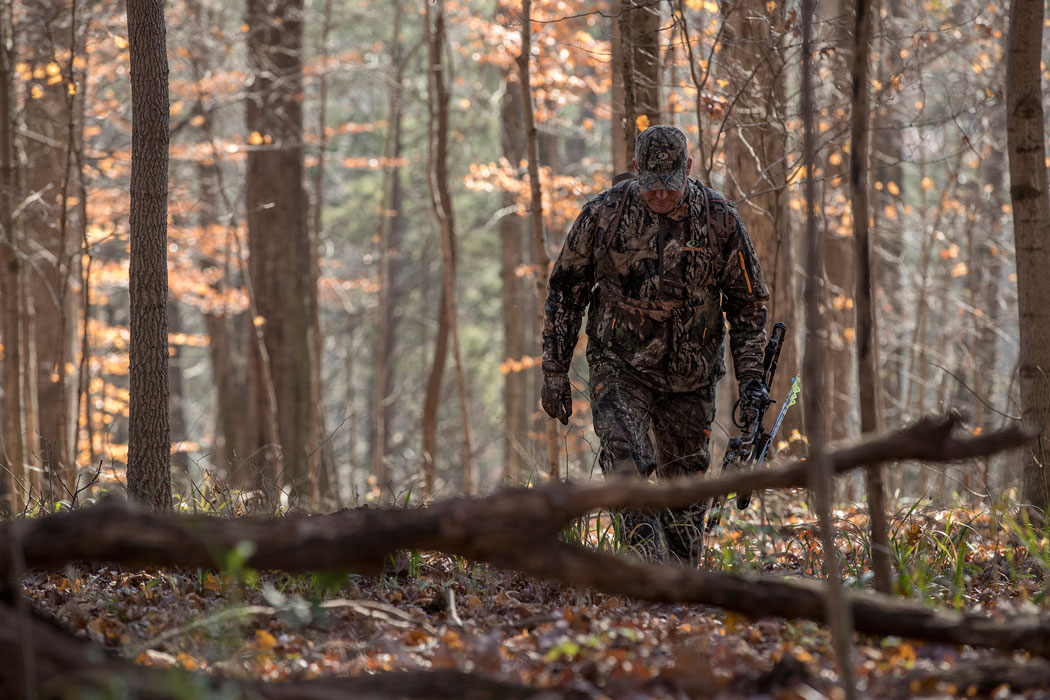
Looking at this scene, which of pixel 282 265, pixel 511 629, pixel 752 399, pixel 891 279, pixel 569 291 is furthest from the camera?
pixel 891 279

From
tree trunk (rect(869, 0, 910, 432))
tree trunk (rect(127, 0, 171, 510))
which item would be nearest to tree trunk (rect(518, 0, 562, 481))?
tree trunk (rect(127, 0, 171, 510))

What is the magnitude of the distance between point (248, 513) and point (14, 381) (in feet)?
15.9

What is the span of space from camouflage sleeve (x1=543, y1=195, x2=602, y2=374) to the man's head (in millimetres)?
372

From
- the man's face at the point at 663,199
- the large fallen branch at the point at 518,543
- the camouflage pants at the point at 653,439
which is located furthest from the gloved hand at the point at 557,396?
the large fallen branch at the point at 518,543

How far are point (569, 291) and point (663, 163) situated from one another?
0.96m

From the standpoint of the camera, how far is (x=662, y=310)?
5555mm

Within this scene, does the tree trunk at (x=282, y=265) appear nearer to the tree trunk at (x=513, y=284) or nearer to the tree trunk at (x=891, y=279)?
the tree trunk at (x=513, y=284)

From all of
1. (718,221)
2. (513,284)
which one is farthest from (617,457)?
(513,284)

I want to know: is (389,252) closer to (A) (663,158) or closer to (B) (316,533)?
(A) (663,158)

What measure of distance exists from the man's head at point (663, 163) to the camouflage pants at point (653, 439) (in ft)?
3.36

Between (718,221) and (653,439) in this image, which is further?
(653,439)

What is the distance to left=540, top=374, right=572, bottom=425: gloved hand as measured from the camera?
562 cm

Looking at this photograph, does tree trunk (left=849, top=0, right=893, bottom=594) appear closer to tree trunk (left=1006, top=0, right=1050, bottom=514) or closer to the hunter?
the hunter

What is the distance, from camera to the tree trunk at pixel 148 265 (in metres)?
5.37
